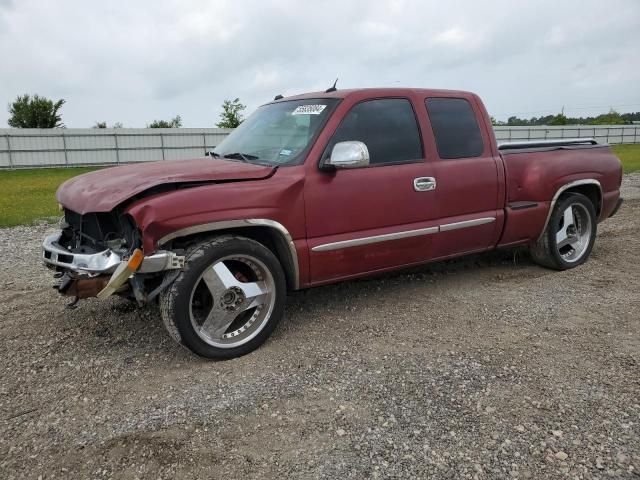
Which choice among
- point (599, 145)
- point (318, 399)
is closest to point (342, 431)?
point (318, 399)

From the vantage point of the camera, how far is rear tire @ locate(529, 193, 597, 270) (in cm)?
559

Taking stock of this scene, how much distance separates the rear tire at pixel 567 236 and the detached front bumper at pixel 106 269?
12.8 ft

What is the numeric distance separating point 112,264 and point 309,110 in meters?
1.97

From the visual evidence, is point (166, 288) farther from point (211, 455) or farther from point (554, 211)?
point (554, 211)

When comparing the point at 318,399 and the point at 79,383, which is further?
the point at 79,383

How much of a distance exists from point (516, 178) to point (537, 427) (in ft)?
9.56

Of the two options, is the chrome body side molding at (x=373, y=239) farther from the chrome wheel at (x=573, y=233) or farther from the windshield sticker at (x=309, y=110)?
the chrome wheel at (x=573, y=233)

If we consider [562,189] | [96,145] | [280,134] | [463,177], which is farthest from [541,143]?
[96,145]

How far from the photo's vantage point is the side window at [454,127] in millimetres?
4723

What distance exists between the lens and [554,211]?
5562mm

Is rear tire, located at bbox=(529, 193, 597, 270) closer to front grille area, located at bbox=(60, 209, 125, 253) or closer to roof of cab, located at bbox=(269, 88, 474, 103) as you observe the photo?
roof of cab, located at bbox=(269, 88, 474, 103)

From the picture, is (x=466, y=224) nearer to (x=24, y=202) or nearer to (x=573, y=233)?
(x=573, y=233)

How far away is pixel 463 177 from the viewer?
4.72m

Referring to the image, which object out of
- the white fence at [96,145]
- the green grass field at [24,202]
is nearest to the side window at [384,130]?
the green grass field at [24,202]
